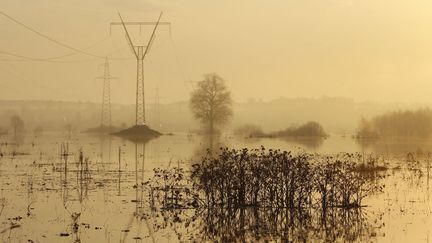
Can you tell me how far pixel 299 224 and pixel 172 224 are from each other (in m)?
3.83

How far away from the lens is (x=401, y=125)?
319 feet

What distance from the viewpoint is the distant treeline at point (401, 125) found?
310ft

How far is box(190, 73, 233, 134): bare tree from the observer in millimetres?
108438

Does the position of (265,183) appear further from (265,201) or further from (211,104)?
(211,104)

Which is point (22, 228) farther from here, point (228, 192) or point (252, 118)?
point (252, 118)

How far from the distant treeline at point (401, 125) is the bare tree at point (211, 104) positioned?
77.6ft

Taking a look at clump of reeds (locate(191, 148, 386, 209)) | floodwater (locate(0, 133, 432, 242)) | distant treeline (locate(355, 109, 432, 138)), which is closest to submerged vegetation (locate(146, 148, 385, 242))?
clump of reeds (locate(191, 148, 386, 209))

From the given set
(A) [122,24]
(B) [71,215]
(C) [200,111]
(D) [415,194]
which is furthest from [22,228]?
(C) [200,111]

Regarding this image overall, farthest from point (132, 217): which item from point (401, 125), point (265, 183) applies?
point (401, 125)

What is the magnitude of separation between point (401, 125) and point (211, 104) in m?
32.0

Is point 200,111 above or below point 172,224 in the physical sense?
above

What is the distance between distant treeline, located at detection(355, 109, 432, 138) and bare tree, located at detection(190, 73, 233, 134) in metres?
23.7

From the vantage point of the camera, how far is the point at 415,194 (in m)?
25.9

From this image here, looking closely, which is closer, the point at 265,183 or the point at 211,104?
the point at 265,183
